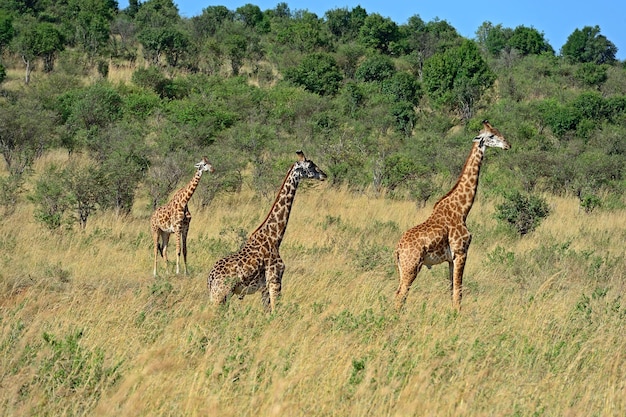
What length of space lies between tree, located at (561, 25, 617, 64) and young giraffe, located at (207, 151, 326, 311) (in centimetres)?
5897

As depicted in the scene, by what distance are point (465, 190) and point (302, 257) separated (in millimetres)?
3217

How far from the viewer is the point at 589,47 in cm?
6412

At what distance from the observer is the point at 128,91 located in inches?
1294

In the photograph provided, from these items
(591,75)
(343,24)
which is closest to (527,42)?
(343,24)

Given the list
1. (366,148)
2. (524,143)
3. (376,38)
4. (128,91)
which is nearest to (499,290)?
(366,148)

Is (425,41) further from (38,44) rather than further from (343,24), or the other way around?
(38,44)

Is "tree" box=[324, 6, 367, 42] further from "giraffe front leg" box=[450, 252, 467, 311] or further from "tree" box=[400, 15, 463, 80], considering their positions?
"giraffe front leg" box=[450, 252, 467, 311]

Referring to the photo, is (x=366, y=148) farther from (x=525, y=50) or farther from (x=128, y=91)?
(x=525, y=50)

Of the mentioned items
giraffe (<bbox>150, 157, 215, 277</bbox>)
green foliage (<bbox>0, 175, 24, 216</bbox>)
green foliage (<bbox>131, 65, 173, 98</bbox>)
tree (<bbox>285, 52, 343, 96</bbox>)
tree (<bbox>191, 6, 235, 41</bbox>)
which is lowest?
green foliage (<bbox>0, 175, 24, 216</bbox>)

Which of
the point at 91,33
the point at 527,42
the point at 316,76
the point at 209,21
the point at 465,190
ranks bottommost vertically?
the point at 465,190

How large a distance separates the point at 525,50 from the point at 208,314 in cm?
6073

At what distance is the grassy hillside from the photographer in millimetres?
5207

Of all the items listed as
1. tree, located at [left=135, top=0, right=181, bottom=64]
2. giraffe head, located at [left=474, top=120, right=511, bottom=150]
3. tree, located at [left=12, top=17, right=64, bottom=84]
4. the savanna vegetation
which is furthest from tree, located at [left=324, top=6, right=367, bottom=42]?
giraffe head, located at [left=474, top=120, right=511, bottom=150]

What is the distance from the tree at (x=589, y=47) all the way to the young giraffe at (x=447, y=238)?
189ft
